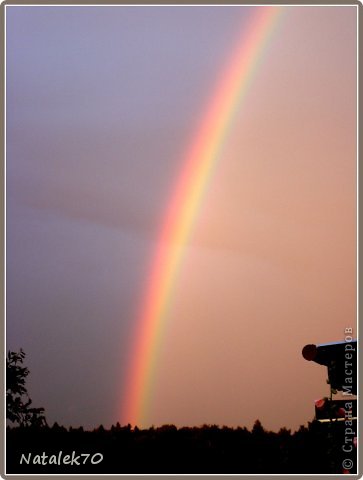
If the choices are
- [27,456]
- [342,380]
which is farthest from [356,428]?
[27,456]

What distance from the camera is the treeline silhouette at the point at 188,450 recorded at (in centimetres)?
743

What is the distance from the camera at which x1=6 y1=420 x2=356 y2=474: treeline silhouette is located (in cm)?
743

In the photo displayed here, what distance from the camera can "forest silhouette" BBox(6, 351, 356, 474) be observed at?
24.4ft

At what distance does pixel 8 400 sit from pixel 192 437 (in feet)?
10.8

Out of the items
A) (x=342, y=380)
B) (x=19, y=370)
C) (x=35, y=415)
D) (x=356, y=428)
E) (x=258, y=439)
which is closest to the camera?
(x=258, y=439)

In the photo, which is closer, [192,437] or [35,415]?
[192,437]

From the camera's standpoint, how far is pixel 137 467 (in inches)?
294

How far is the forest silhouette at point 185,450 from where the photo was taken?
24.4ft

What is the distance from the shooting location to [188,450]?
744 centimetres

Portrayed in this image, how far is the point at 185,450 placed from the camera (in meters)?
Answer: 7.45

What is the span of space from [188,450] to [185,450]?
1.3 inches

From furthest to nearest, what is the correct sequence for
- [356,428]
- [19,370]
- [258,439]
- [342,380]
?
[19,370] < [342,380] < [356,428] < [258,439]

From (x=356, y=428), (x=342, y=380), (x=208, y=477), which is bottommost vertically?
(x=208, y=477)

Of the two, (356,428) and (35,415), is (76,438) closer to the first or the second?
(35,415)
